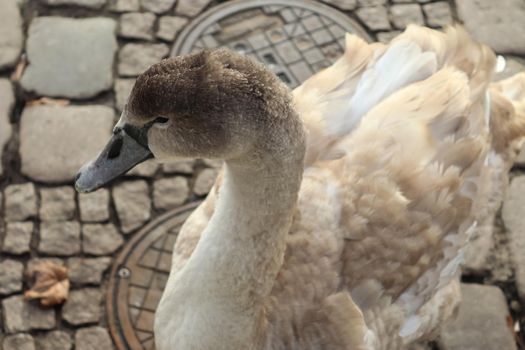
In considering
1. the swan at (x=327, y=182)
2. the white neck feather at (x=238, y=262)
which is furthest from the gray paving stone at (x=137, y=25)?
the white neck feather at (x=238, y=262)

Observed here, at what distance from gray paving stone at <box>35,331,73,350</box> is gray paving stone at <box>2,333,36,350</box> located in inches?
1.2

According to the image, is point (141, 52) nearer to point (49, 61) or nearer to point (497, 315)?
point (49, 61)

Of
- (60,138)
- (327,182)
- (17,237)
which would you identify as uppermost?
(327,182)

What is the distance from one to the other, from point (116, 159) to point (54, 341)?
1.46 metres

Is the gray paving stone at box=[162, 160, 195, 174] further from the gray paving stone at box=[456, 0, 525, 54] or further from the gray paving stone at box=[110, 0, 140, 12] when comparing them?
the gray paving stone at box=[456, 0, 525, 54]

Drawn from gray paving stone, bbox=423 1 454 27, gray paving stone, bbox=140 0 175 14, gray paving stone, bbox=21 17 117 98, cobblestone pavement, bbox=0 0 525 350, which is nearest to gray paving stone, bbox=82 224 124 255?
cobblestone pavement, bbox=0 0 525 350

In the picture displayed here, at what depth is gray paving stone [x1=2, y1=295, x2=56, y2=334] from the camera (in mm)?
3375

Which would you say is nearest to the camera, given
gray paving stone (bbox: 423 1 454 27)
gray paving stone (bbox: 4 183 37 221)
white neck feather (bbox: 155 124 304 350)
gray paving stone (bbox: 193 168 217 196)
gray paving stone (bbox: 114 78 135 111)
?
white neck feather (bbox: 155 124 304 350)

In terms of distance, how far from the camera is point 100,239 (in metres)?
3.65

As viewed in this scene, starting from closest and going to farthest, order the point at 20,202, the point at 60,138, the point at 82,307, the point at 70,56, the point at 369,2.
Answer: the point at 82,307
the point at 20,202
the point at 60,138
the point at 70,56
the point at 369,2

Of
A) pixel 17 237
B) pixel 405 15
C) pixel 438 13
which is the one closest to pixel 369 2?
pixel 405 15

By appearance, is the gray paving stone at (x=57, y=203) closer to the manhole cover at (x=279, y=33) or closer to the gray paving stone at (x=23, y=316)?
the gray paving stone at (x=23, y=316)

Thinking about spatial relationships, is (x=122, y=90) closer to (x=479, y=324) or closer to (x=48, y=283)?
(x=48, y=283)

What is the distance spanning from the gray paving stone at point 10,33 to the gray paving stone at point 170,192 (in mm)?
1190
